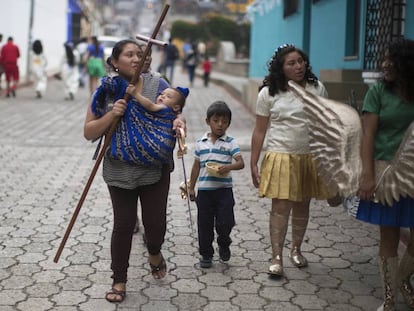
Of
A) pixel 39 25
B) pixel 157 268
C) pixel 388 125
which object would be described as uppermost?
pixel 39 25

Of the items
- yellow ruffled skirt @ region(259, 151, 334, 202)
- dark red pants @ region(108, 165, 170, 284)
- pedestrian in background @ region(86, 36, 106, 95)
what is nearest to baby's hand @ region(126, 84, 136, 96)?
dark red pants @ region(108, 165, 170, 284)

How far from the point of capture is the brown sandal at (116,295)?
4.46 meters

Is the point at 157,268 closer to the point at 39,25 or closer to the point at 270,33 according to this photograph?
the point at 270,33

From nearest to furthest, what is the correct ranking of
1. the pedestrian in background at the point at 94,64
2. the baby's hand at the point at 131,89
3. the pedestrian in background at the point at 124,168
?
the baby's hand at the point at 131,89
the pedestrian in background at the point at 124,168
the pedestrian in background at the point at 94,64

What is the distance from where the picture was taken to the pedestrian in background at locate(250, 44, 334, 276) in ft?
16.1

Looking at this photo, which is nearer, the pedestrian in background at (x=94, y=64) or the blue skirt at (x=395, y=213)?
the blue skirt at (x=395, y=213)

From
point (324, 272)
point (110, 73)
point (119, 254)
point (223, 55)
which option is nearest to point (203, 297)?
point (119, 254)

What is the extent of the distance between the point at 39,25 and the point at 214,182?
2762 centimetres

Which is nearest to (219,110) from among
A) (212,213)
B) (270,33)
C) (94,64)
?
(212,213)

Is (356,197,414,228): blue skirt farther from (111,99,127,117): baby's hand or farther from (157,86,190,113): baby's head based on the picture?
(111,99,127,117): baby's hand

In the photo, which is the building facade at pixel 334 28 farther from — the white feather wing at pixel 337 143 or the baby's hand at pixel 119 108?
the baby's hand at pixel 119 108

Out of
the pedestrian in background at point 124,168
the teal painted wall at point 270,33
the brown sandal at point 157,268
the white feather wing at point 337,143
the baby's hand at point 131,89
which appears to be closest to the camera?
the white feather wing at point 337,143

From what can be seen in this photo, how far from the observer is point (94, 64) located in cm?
1884

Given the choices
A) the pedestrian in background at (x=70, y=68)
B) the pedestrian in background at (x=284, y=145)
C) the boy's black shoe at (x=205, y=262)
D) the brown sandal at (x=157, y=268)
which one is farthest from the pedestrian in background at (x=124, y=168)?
the pedestrian in background at (x=70, y=68)
